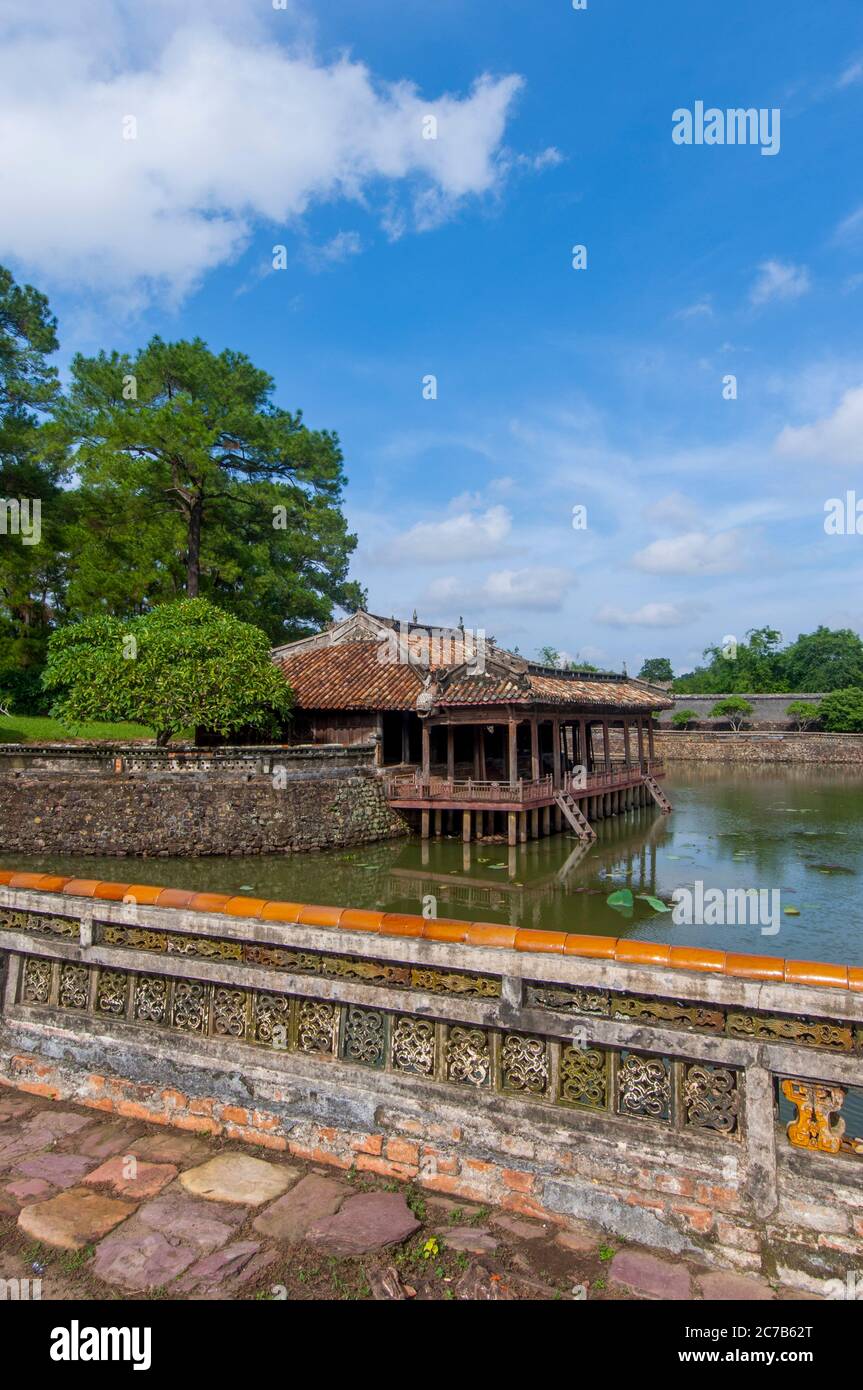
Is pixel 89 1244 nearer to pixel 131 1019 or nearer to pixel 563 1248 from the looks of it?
pixel 131 1019

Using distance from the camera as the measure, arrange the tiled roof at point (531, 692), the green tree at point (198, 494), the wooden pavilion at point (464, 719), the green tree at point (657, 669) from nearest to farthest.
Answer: the tiled roof at point (531, 692) → the wooden pavilion at point (464, 719) → the green tree at point (198, 494) → the green tree at point (657, 669)

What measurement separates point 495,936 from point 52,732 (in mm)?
22187

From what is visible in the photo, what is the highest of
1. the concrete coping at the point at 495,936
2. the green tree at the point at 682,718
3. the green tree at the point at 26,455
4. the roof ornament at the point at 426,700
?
the green tree at the point at 26,455

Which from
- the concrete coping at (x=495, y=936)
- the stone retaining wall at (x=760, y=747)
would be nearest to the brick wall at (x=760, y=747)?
the stone retaining wall at (x=760, y=747)

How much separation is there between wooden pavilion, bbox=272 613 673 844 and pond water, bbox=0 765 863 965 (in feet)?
3.65

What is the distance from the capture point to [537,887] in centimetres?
1491

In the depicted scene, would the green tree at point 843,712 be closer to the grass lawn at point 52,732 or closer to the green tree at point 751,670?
the green tree at point 751,670

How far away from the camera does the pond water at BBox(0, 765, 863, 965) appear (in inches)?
478

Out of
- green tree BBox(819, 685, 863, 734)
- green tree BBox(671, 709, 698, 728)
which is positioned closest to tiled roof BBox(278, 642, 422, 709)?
green tree BBox(671, 709, 698, 728)

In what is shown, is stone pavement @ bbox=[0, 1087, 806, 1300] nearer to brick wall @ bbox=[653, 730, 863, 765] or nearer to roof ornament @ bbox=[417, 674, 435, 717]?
roof ornament @ bbox=[417, 674, 435, 717]

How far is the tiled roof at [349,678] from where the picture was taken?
2072 cm

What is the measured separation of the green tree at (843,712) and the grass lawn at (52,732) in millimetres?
39019

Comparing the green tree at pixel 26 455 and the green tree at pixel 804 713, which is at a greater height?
the green tree at pixel 26 455
